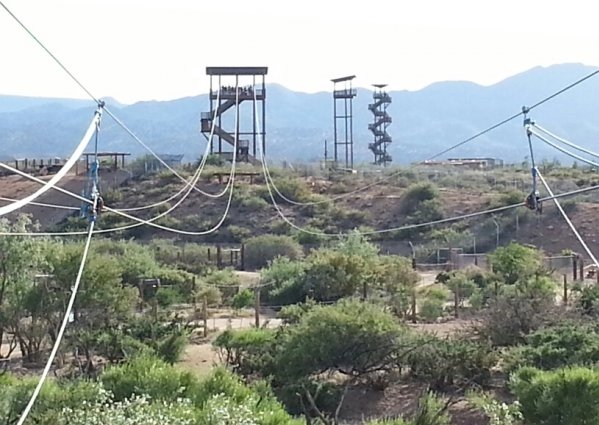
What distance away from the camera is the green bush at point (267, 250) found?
42.8 m

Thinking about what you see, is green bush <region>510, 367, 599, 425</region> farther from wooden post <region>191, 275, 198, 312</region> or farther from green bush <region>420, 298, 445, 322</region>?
wooden post <region>191, 275, 198, 312</region>

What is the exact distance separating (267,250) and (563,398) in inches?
1099

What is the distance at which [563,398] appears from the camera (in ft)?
52.0

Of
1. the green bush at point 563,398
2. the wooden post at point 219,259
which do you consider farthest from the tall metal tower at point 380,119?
the green bush at point 563,398

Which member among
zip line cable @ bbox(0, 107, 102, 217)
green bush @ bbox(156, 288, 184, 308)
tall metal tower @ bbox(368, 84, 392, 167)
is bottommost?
green bush @ bbox(156, 288, 184, 308)

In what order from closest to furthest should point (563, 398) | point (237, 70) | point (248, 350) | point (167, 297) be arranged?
point (563, 398), point (248, 350), point (167, 297), point (237, 70)

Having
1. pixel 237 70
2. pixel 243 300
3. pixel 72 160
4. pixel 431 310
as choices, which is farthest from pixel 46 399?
pixel 237 70

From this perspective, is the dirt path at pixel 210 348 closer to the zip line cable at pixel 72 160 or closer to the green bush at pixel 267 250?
the zip line cable at pixel 72 160

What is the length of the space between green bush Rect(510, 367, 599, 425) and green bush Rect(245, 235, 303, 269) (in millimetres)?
26334

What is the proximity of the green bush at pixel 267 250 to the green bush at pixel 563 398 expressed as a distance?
26.3 metres

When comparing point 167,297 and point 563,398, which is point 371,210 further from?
point 563,398

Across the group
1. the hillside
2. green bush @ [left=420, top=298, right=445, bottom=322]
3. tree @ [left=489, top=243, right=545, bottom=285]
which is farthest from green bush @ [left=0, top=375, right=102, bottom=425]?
the hillside

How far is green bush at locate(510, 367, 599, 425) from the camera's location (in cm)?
1546

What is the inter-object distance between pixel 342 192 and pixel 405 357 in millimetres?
36829
